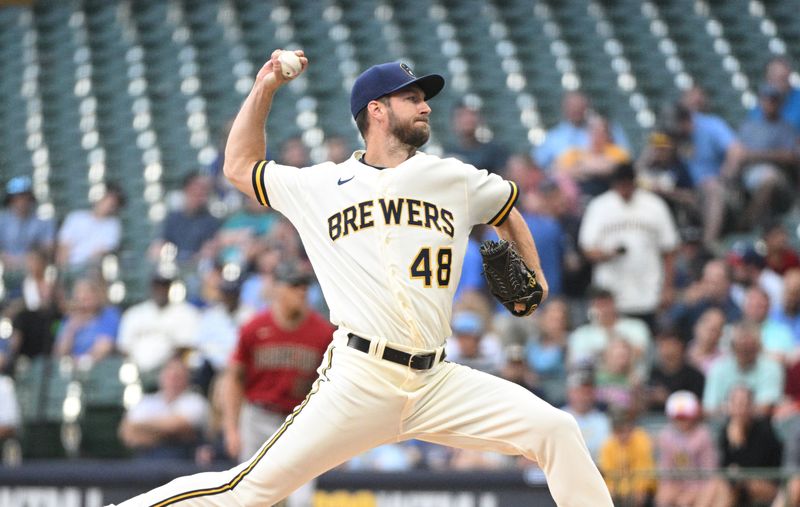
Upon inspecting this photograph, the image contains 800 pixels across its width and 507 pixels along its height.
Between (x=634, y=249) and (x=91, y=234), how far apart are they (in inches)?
215

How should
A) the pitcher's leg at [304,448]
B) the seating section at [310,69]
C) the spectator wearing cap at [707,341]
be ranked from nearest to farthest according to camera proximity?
the pitcher's leg at [304,448] < the spectator wearing cap at [707,341] < the seating section at [310,69]

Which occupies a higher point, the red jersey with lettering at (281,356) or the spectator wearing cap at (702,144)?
the spectator wearing cap at (702,144)

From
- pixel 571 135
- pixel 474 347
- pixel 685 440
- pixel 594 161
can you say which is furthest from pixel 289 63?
pixel 571 135

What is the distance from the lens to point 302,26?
15969 mm

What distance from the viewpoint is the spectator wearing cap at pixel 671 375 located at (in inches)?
348

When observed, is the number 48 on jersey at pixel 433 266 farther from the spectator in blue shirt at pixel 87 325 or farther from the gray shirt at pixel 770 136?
the spectator in blue shirt at pixel 87 325

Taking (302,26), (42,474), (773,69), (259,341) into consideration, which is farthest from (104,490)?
(302,26)

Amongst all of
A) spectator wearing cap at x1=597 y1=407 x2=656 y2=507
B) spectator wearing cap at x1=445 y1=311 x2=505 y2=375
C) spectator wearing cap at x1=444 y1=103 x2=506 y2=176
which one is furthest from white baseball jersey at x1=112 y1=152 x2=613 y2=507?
spectator wearing cap at x1=444 y1=103 x2=506 y2=176

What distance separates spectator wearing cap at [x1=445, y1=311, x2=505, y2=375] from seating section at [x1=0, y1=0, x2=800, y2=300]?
12.4 feet

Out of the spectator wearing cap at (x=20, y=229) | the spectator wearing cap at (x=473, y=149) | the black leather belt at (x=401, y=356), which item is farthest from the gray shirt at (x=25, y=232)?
the black leather belt at (x=401, y=356)

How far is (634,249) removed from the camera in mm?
9867

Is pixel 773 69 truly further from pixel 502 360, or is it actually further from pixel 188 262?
pixel 188 262

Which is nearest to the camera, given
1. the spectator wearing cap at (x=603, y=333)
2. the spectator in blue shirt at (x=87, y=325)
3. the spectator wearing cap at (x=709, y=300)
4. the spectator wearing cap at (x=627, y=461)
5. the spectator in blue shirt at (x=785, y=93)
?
the spectator wearing cap at (x=627, y=461)

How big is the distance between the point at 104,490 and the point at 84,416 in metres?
2.04
